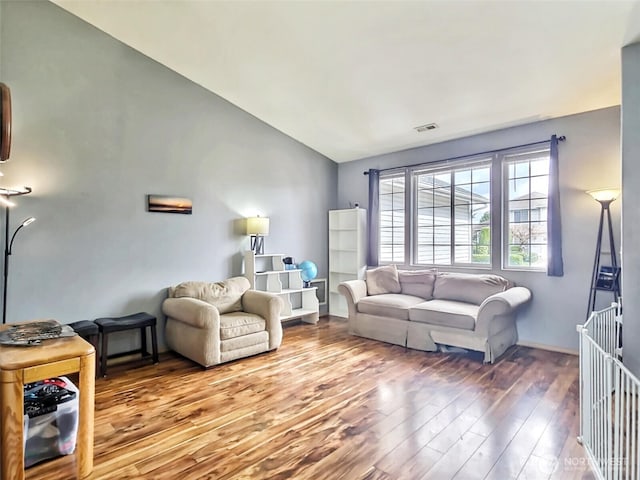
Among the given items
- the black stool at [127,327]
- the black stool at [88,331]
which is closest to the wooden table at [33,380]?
the black stool at [88,331]

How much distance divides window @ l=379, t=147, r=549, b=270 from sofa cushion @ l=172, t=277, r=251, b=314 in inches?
97.3

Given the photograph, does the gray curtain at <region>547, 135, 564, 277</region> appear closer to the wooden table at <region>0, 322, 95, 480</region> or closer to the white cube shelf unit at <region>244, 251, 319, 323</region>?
the white cube shelf unit at <region>244, 251, 319, 323</region>

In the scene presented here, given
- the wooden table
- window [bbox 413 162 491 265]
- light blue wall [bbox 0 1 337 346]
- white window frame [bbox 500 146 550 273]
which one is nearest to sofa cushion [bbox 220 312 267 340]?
light blue wall [bbox 0 1 337 346]

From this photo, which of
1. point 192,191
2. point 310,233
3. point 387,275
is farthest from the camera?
point 310,233

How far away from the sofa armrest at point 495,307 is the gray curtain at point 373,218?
2.14m

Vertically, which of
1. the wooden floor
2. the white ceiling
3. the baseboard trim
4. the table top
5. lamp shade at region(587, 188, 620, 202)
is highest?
the white ceiling

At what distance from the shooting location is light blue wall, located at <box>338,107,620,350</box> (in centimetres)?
362

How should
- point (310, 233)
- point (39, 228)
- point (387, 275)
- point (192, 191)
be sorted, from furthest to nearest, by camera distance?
1. point (310, 233)
2. point (387, 275)
3. point (192, 191)
4. point (39, 228)

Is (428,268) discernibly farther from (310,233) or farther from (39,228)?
(39,228)

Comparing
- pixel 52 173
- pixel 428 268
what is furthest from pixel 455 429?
pixel 52 173

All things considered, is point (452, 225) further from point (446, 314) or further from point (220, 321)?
point (220, 321)

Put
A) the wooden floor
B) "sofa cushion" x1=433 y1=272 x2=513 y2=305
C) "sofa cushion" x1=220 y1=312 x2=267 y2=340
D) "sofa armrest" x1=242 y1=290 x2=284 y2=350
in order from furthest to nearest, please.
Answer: "sofa cushion" x1=433 y1=272 x2=513 y2=305 → "sofa armrest" x1=242 y1=290 x2=284 y2=350 → "sofa cushion" x1=220 y1=312 x2=267 y2=340 → the wooden floor

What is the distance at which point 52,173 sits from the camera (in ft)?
10.8

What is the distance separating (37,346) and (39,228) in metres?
1.92
